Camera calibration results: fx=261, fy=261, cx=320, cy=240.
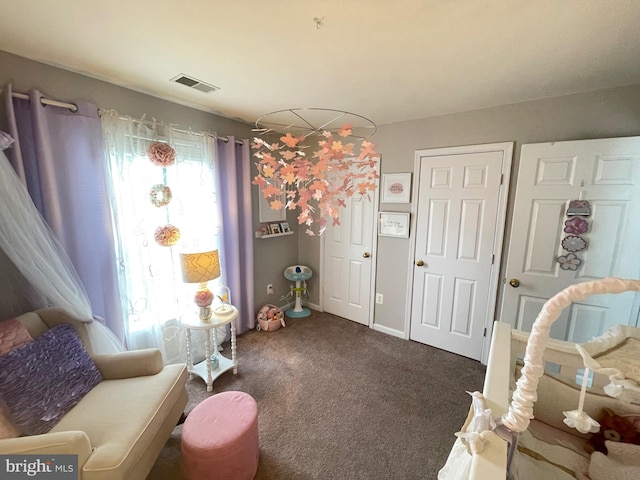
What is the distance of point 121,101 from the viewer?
1894 mm

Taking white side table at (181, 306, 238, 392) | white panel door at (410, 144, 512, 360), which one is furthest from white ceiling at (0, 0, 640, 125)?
white side table at (181, 306, 238, 392)

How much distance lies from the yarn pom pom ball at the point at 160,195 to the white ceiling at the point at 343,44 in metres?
0.74

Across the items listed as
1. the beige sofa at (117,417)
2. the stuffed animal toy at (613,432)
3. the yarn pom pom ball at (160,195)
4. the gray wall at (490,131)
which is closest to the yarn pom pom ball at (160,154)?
the yarn pom pom ball at (160,195)

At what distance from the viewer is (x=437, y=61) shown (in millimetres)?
1510

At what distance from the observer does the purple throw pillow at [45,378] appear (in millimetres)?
1170

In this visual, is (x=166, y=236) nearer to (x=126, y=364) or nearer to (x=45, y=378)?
(x=126, y=364)

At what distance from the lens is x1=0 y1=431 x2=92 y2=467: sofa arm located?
1.01 meters

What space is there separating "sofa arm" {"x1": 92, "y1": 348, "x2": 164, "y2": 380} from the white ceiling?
178 cm

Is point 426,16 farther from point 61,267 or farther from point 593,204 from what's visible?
point 61,267

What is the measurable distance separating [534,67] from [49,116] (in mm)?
2925

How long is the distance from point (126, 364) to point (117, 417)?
1.23 ft

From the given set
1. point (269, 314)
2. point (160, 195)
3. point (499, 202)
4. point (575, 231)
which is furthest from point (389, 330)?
point (160, 195)

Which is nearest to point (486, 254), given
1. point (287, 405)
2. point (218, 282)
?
point (287, 405)

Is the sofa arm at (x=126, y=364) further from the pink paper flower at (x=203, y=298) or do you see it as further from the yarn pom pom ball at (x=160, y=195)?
the yarn pom pom ball at (x=160, y=195)
